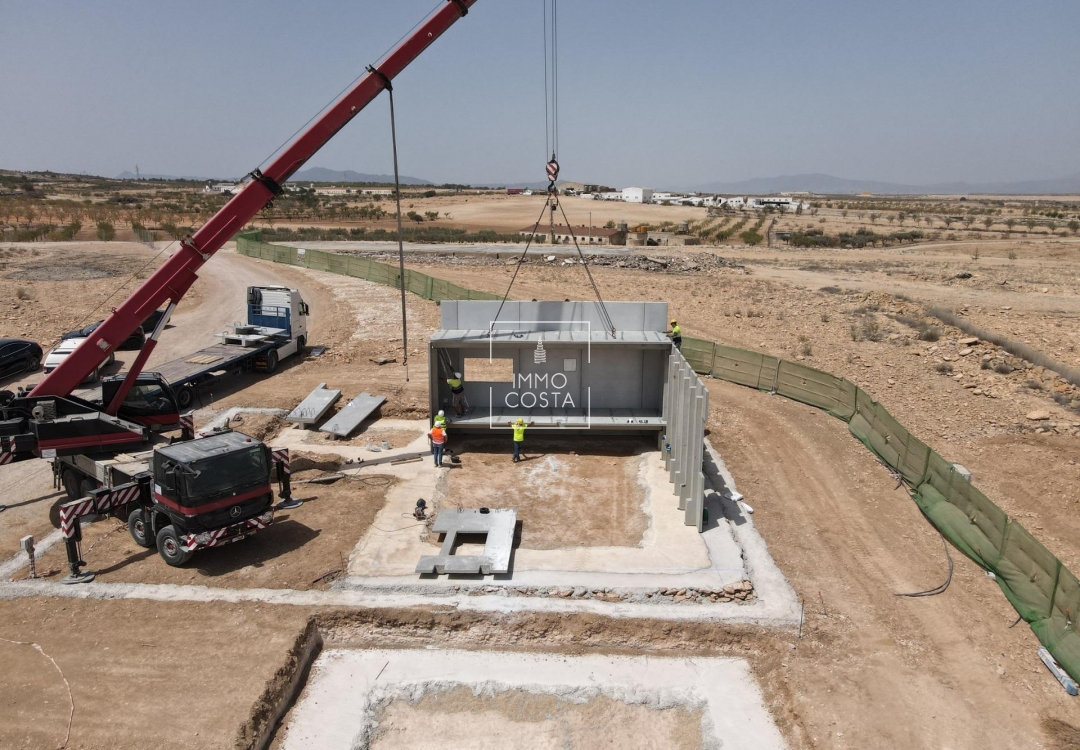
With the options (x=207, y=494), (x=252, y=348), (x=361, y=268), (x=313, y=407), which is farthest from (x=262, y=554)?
(x=361, y=268)

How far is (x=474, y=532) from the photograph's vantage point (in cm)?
1398

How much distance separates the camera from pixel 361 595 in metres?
12.2

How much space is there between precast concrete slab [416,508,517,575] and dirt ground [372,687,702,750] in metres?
2.52

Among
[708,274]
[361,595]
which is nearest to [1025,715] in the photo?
[361,595]

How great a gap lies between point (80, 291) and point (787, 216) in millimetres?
105676

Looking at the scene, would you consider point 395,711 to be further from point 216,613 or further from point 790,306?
point 790,306

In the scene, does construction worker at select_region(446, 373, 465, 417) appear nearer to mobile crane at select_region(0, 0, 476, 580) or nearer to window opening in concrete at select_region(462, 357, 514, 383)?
window opening in concrete at select_region(462, 357, 514, 383)

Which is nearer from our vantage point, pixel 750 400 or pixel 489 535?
pixel 489 535

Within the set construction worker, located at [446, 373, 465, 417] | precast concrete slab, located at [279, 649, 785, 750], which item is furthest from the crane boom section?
precast concrete slab, located at [279, 649, 785, 750]

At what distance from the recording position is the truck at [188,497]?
1220cm

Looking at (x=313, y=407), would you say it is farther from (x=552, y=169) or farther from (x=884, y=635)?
(x=884, y=635)

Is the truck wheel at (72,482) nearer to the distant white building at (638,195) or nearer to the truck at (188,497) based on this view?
the truck at (188,497)

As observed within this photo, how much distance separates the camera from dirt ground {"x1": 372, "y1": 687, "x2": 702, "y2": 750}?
983 centimetres

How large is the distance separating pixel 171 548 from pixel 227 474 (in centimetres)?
192
